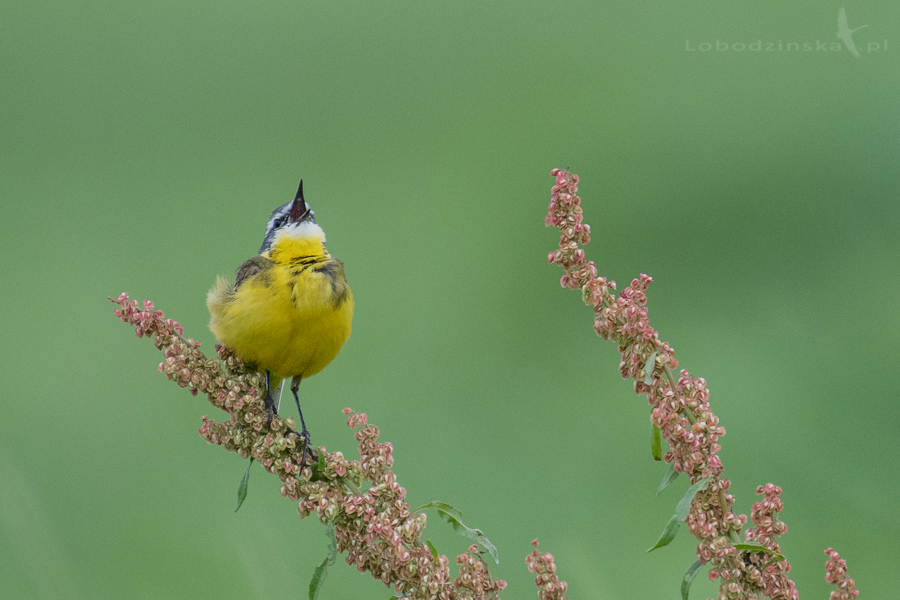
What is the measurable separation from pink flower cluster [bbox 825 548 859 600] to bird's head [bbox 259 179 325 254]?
1242 millimetres

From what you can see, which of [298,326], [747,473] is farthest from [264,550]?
[747,473]

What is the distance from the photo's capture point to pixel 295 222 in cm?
195

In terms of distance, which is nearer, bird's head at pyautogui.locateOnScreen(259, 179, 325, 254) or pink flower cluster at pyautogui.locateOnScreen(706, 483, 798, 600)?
pink flower cluster at pyautogui.locateOnScreen(706, 483, 798, 600)

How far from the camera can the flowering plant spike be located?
946 mm

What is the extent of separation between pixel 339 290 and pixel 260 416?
1.92ft

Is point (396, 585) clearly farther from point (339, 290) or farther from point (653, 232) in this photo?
point (653, 232)

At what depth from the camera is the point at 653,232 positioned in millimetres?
3836

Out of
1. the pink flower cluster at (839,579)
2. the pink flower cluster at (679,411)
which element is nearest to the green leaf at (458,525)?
the pink flower cluster at (679,411)

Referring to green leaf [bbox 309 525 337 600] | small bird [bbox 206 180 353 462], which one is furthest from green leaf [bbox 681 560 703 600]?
small bird [bbox 206 180 353 462]

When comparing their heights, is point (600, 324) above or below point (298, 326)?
below

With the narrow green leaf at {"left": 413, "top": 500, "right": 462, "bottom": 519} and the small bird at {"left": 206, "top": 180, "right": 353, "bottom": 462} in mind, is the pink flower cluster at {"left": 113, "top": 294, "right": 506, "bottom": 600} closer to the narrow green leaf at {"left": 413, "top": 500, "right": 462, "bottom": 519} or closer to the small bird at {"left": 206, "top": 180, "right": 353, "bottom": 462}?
the narrow green leaf at {"left": 413, "top": 500, "right": 462, "bottom": 519}

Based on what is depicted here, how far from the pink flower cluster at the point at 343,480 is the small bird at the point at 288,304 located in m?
0.32

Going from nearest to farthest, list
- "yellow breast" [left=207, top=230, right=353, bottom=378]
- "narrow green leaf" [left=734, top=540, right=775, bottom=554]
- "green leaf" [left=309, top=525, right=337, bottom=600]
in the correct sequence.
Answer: "narrow green leaf" [left=734, top=540, right=775, bottom=554] < "green leaf" [left=309, top=525, right=337, bottom=600] < "yellow breast" [left=207, top=230, right=353, bottom=378]

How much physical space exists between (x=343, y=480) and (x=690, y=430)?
0.41 m
